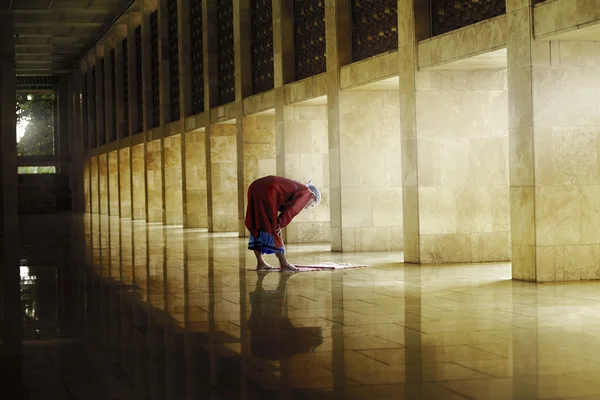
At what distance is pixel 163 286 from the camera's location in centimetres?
1162

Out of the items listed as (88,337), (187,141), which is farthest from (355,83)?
(187,141)

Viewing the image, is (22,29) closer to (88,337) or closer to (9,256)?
(9,256)

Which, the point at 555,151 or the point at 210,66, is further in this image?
the point at 210,66

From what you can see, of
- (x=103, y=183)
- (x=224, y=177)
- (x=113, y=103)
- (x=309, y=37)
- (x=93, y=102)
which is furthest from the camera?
(x=93, y=102)

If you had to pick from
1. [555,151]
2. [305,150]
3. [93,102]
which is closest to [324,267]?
[555,151]

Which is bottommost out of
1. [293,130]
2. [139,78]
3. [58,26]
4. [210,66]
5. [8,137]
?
[293,130]

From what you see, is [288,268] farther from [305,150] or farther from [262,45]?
[262,45]

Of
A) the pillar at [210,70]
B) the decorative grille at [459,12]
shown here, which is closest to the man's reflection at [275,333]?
the decorative grille at [459,12]

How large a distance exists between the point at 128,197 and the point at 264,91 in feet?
63.0

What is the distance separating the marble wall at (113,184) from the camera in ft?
136

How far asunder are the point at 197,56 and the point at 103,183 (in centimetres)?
1969

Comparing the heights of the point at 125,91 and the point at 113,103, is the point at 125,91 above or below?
above

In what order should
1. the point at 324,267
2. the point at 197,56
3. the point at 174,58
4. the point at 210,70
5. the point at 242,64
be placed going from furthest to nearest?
the point at 174,58
the point at 197,56
the point at 210,70
the point at 242,64
the point at 324,267

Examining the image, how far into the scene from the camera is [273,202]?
13398mm
